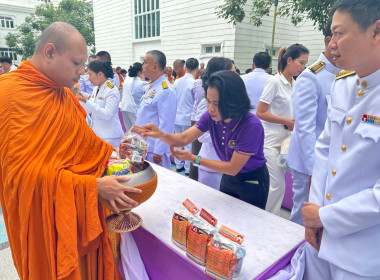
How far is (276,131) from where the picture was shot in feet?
9.51

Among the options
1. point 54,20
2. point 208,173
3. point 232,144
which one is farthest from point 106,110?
point 54,20

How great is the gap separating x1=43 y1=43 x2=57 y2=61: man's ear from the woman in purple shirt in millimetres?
874

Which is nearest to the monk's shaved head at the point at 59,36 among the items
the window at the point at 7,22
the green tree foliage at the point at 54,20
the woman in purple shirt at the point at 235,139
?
the woman in purple shirt at the point at 235,139

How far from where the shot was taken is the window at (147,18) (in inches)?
683

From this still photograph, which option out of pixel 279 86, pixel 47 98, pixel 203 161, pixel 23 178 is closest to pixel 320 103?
pixel 279 86

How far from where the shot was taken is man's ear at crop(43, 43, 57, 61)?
4.31 ft

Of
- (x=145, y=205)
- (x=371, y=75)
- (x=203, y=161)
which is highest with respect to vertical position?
(x=371, y=75)

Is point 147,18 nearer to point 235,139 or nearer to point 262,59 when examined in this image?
point 262,59

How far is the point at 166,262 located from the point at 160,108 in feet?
6.64

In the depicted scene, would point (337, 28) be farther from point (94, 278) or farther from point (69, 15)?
point (69, 15)

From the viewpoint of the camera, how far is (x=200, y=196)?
5.87ft

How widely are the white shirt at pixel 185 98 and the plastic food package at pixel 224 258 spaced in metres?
3.76

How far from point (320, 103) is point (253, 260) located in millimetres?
1403

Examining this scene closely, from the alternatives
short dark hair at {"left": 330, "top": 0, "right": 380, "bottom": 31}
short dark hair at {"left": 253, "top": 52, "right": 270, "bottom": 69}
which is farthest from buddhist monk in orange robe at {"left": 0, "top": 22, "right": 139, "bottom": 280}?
short dark hair at {"left": 253, "top": 52, "right": 270, "bottom": 69}
